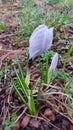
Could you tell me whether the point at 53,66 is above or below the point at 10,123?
above

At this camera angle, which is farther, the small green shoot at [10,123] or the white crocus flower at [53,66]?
the white crocus flower at [53,66]

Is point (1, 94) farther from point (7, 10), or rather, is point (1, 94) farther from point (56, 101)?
point (7, 10)

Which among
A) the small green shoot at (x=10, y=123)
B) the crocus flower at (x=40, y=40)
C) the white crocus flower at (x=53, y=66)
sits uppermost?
the crocus flower at (x=40, y=40)

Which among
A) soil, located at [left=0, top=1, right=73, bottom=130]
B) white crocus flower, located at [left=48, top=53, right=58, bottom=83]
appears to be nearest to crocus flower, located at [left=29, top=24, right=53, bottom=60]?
white crocus flower, located at [left=48, top=53, right=58, bottom=83]

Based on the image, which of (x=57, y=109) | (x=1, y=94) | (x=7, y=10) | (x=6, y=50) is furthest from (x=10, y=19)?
(x=57, y=109)

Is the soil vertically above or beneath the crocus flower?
beneath

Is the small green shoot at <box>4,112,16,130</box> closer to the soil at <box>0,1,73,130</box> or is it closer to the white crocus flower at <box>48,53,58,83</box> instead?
the soil at <box>0,1,73,130</box>

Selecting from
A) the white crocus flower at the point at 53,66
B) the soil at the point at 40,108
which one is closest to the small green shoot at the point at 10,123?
the soil at the point at 40,108

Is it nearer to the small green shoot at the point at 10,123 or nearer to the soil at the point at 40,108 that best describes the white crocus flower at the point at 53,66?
the soil at the point at 40,108

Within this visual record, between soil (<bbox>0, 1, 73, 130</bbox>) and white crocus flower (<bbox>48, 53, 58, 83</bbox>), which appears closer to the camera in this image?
soil (<bbox>0, 1, 73, 130</bbox>)

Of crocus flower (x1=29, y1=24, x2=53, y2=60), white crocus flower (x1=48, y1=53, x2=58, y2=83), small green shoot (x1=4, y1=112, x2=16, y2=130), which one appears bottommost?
small green shoot (x1=4, y1=112, x2=16, y2=130)

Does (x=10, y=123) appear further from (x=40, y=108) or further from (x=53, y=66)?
(x=53, y=66)

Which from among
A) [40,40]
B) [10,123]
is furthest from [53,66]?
[10,123]
